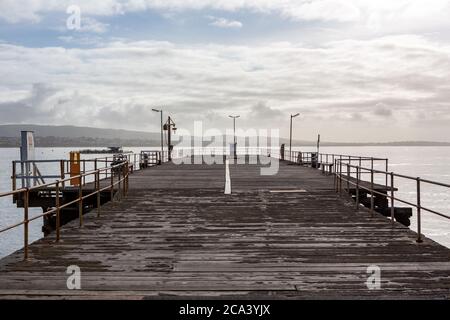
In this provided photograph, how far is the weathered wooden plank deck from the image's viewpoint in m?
5.62

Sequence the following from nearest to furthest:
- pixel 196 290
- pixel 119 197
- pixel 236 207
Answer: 1. pixel 196 290
2. pixel 236 207
3. pixel 119 197

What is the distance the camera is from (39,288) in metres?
5.66

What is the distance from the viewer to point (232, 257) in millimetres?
7262

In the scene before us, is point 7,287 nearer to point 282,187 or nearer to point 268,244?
point 268,244

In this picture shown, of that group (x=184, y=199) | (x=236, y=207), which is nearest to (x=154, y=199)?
(x=184, y=199)

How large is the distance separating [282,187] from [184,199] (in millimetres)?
4683

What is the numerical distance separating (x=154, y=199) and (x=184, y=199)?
850 millimetres

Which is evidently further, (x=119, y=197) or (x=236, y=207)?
(x=119, y=197)

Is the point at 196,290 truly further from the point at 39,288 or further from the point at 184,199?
the point at 184,199

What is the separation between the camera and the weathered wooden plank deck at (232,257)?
5617mm

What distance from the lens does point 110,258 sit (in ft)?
23.7
